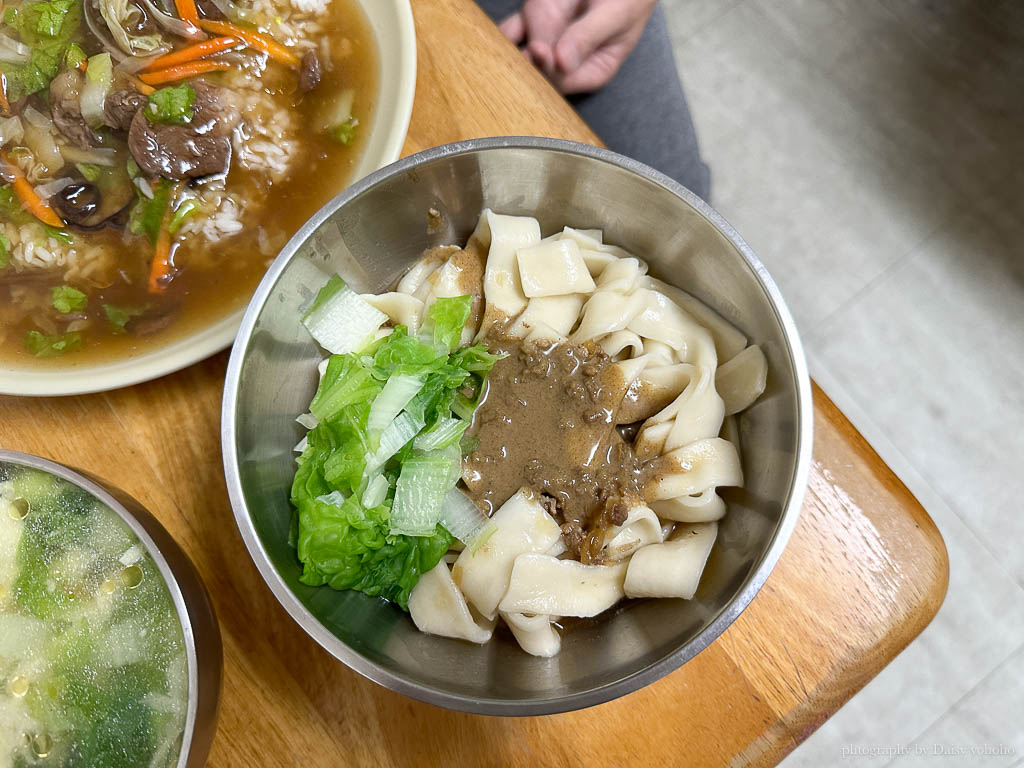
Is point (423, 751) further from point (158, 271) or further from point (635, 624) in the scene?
point (158, 271)

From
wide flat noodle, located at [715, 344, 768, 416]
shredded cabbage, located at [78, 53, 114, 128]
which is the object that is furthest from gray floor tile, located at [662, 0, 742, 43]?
shredded cabbage, located at [78, 53, 114, 128]

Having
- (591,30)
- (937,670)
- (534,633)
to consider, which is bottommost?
(937,670)

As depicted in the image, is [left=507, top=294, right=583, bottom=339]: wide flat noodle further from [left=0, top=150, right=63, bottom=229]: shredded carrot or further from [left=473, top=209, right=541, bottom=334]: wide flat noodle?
[left=0, top=150, right=63, bottom=229]: shredded carrot

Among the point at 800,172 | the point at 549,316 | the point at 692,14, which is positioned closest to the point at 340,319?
Result: the point at 549,316

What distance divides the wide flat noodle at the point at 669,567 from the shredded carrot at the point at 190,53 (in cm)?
150

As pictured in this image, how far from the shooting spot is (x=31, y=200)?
70.6 inches

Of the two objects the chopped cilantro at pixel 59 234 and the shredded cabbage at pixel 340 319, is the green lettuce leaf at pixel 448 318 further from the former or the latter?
the chopped cilantro at pixel 59 234

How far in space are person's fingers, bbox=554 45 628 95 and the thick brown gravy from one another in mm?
1054

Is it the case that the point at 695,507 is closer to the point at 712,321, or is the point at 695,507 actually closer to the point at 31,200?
the point at 712,321

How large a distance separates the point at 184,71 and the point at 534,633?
149 cm

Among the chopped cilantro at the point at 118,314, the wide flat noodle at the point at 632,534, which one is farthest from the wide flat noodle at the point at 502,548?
the chopped cilantro at the point at 118,314

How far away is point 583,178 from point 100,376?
1060 mm

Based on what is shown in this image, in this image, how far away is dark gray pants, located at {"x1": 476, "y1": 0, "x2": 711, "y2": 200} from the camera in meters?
2.33

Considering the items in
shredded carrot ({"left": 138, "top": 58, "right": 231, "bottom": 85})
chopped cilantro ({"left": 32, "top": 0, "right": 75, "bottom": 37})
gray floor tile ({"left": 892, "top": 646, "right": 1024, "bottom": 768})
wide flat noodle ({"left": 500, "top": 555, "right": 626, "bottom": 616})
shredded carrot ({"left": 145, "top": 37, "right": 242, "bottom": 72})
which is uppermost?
chopped cilantro ({"left": 32, "top": 0, "right": 75, "bottom": 37})
